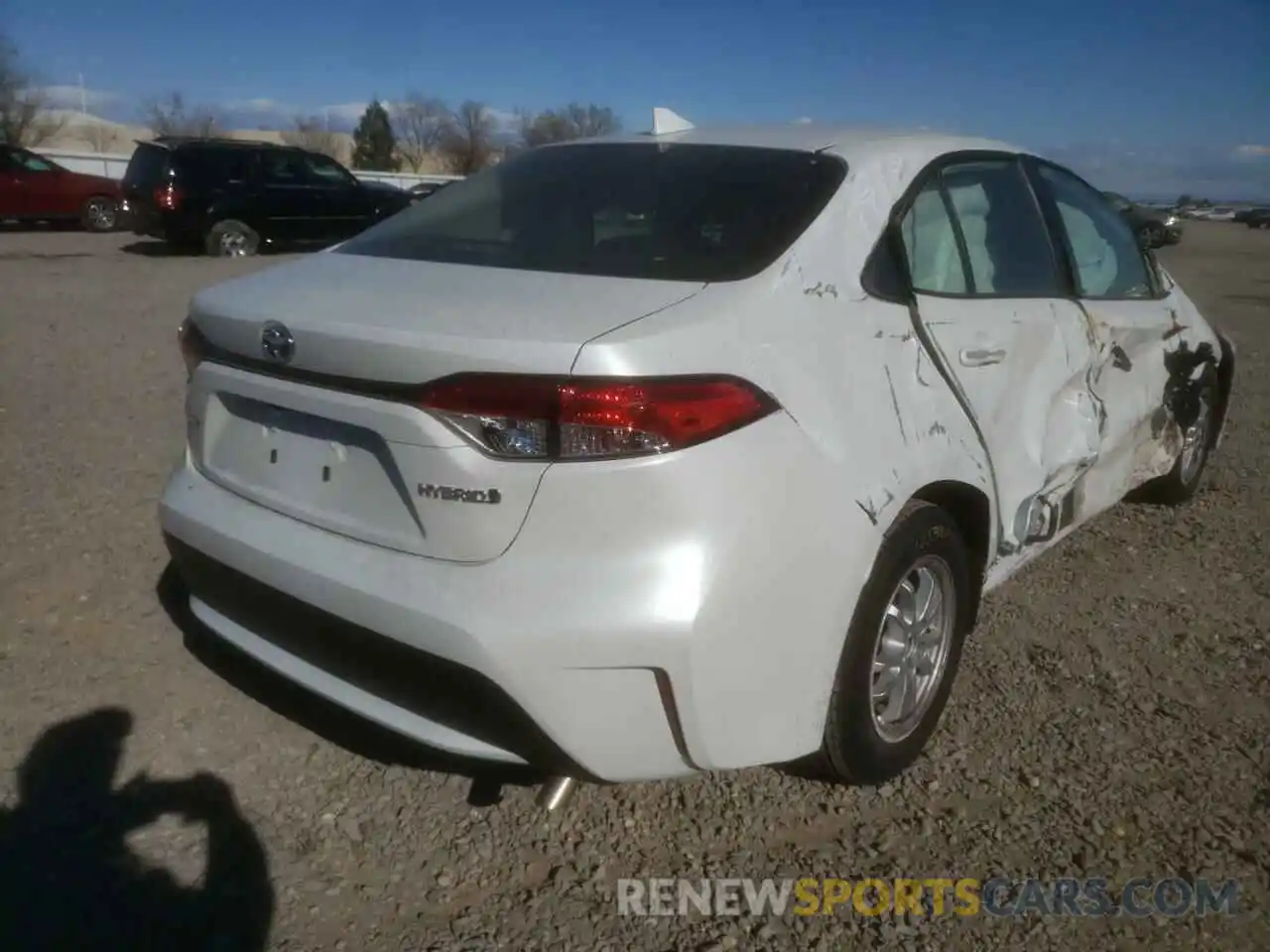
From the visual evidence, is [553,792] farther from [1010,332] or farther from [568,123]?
[568,123]

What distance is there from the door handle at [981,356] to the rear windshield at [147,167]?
50.7ft

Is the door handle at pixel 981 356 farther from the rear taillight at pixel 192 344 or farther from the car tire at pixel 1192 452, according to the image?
the car tire at pixel 1192 452

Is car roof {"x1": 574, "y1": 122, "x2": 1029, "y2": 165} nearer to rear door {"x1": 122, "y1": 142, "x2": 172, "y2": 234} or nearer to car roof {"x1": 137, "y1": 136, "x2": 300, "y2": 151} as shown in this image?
rear door {"x1": 122, "y1": 142, "x2": 172, "y2": 234}

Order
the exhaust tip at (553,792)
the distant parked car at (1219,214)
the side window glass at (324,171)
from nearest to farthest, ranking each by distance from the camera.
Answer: the exhaust tip at (553,792)
the side window glass at (324,171)
the distant parked car at (1219,214)

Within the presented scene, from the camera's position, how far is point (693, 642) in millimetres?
2062

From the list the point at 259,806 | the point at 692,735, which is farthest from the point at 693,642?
the point at 259,806

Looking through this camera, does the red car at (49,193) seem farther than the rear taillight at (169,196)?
Yes

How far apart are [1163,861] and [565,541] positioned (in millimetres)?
1621

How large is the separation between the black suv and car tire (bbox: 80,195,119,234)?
501cm

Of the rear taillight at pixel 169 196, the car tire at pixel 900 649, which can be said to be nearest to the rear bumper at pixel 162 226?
the rear taillight at pixel 169 196

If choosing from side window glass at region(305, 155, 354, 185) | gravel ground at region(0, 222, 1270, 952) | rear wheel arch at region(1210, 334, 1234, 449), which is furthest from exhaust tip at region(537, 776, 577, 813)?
side window glass at region(305, 155, 354, 185)

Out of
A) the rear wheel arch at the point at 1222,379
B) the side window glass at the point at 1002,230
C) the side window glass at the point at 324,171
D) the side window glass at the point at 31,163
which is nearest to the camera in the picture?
the side window glass at the point at 1002,230

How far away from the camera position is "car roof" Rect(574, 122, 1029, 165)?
2893mm

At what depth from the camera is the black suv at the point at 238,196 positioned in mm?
15789
